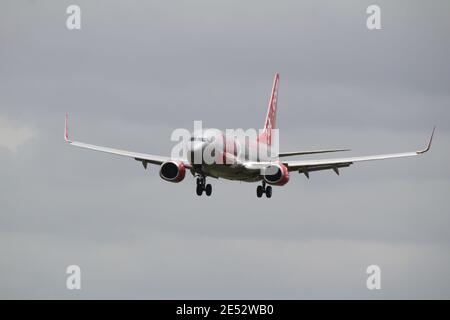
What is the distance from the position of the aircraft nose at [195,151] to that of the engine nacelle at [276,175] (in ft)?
30.5

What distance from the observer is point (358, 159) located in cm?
13612

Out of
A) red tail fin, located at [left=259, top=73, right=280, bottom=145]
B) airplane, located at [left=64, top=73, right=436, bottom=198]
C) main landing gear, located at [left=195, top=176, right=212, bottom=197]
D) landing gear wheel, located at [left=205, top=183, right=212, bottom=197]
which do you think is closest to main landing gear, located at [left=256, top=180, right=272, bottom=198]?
airplane, located at [left=64, top=73, right=436, bottom=198]

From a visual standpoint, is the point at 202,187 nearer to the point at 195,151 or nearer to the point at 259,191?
the point at 195,151

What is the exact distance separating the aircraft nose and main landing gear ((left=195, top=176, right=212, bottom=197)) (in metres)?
6.08

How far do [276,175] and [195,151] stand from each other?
10.9m

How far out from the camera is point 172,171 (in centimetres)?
13150

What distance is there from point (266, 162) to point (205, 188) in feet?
26.6

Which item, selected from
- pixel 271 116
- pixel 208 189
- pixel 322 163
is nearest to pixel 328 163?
pixel 322 163

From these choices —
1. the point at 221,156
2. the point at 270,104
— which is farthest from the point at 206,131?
the point at 270,104

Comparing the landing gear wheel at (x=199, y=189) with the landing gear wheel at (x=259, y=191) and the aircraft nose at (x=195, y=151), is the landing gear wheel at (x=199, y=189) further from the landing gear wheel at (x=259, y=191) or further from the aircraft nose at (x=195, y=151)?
the landing gear wheel at (x=259, y=191)

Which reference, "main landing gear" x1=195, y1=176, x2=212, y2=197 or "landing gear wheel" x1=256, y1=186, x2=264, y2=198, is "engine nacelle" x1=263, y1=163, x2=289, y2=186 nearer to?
"main landing gear" x1=195, y1=176, x2=212, y2=197

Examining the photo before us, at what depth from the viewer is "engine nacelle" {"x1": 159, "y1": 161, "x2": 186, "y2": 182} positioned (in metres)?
131
